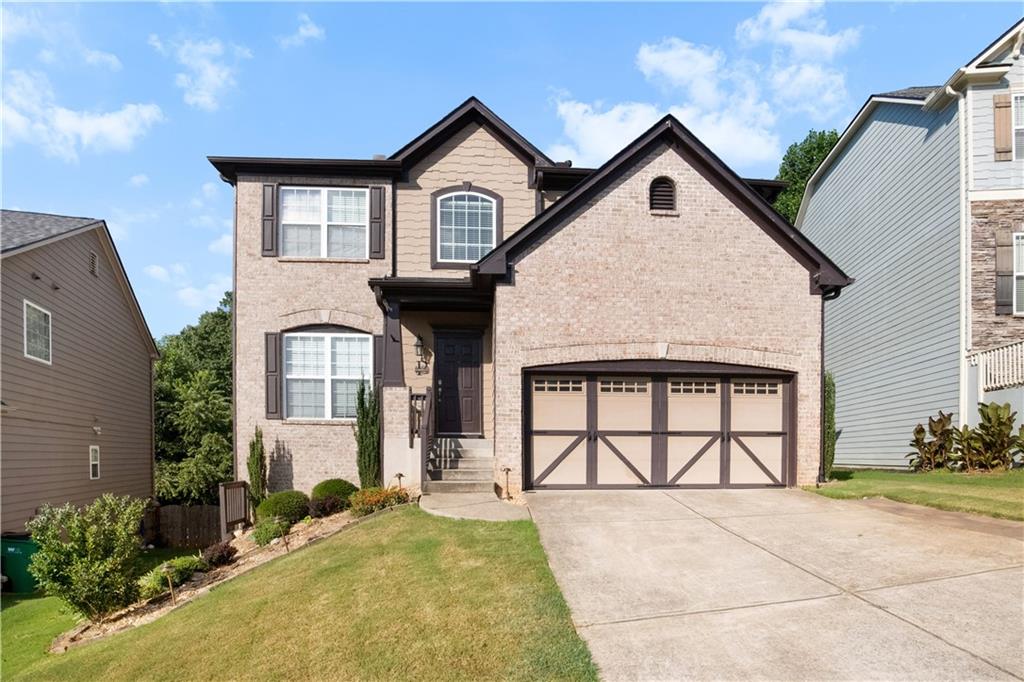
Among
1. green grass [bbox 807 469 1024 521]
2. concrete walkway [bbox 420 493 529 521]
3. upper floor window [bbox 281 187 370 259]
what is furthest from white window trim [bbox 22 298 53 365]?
green grass [bbox 807 469 1024 521]

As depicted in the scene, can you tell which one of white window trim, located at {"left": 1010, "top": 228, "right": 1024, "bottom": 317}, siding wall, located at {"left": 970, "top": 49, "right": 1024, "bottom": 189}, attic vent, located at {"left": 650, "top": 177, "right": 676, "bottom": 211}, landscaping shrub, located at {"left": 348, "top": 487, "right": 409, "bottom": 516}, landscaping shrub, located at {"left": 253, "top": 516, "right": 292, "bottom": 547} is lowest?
landscaping shrub, located at {"left": 253, "top": 516, "right": 292, "bottom": 547}

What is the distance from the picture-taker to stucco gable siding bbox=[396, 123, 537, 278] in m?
14.6

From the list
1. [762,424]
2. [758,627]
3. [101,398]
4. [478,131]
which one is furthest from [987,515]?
[101,398]

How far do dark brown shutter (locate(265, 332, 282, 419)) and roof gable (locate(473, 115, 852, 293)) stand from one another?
5333 mm

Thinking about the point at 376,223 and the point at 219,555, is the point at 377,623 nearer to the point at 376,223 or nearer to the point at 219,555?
the point at 219,555

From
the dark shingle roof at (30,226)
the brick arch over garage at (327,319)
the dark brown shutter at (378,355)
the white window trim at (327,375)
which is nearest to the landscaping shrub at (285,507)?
the white window trim at (327,375)

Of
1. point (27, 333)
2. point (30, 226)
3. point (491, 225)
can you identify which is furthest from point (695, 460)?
point (30, 226)

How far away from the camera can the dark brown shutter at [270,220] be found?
46.4ft

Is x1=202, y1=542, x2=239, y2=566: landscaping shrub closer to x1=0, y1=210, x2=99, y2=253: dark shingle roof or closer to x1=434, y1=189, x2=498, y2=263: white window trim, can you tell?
x1=0, y1=210, x2=99, y2=253: dark shingle roof

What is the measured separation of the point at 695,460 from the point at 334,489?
23.1 feet

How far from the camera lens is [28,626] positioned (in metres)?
9.55

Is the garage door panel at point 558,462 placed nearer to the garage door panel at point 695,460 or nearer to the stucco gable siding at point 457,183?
the garage door panel at point 695,460

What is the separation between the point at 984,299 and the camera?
48.8ft

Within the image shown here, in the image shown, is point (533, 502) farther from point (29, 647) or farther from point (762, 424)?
point (29, 647)
